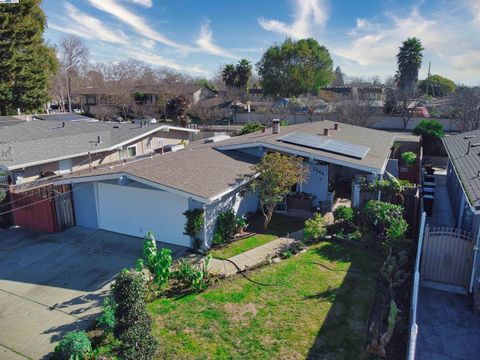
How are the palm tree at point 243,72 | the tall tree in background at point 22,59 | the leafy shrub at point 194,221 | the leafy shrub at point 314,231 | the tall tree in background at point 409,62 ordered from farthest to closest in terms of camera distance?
the palm tree at point 243,72 → the tall tree in background at point 409,62 → the tall tree in background at point 22,59 → the leafy shrub at point 314,231 → the leafy shrub at point 194,221

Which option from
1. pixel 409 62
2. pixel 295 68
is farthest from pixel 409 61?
pixel 295 68

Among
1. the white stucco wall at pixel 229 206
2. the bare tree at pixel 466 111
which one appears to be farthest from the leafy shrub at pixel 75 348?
the bare tree at pixel 466 111

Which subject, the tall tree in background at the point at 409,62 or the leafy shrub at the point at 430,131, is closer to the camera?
the leafy shrub at the point at 430,131

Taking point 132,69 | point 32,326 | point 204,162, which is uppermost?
point 132,69

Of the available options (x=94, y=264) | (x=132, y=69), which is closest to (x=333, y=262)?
(x=94, y=264)

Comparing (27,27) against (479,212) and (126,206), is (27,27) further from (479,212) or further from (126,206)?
(479,212)

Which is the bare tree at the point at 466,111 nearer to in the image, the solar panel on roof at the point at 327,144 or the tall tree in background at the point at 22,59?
the solar panel on roof at the point at 327,144
